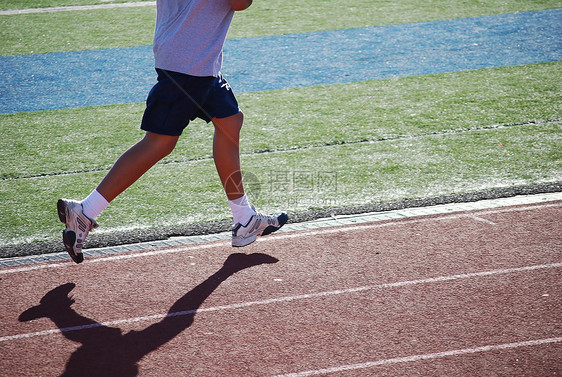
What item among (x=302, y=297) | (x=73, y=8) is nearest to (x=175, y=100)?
(x=302, y=297)

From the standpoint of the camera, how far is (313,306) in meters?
3.45

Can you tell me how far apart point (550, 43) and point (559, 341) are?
22.5 feet

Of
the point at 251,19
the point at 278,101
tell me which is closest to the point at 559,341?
the point at 278,101

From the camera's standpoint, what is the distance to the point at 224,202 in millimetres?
4797

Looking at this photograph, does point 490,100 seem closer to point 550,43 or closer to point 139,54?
point 550,43

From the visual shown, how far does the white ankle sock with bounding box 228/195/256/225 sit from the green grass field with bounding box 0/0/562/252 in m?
0.51

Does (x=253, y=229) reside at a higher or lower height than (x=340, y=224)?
higher

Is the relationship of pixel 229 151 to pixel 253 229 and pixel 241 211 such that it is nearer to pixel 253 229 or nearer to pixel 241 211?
pixel 241 211

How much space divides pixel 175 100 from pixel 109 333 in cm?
137

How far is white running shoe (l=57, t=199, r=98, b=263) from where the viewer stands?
3.74m

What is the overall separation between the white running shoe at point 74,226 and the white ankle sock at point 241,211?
0.86 metres

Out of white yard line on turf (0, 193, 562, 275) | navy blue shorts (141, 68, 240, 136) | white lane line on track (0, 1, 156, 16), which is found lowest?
white yard line on turf (0, 193, 562, 275)

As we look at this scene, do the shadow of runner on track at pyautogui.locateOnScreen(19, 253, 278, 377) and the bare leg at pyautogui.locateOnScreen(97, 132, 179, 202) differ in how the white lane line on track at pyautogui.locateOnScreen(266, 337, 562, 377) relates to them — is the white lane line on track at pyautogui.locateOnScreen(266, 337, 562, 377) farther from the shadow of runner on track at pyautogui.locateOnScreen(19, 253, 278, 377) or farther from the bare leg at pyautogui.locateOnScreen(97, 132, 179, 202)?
the bare leg at pyautogui.locateOnScreen(97, 132, 179, 202)

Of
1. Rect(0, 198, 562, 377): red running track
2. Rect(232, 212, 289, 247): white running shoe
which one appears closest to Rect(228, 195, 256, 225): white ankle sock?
Rect(232, 212, 289, 247): white running shoe
